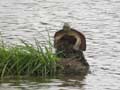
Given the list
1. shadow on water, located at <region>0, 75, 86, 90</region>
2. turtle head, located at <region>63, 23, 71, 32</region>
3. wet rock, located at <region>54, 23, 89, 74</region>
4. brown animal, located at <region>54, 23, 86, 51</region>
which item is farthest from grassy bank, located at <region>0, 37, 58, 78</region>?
turtle head, located at <region>63, 23, 71, 32</region>

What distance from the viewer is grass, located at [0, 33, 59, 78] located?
759 inches

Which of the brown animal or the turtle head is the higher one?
the turtle head

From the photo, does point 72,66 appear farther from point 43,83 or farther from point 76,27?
point 76,27

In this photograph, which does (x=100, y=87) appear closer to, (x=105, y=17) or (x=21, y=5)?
(x=105, y=17)

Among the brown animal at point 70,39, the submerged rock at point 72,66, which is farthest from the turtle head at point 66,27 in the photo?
the submerged rock at point 72,66

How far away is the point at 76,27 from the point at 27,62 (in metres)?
10.5

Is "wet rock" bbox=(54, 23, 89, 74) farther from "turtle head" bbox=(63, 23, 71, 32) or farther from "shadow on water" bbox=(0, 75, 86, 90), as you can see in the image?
"shadow on water" bbox=(0, 75, 86, 90)

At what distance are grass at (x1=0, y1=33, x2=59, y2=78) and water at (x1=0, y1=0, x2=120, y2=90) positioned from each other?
0.31 meters

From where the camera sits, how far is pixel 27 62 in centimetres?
1934

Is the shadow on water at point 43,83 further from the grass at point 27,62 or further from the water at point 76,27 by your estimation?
the grass at point 27,62

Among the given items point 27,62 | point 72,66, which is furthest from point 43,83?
point 72,66

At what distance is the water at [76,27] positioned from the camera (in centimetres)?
1906

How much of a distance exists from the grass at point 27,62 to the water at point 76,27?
31 cm

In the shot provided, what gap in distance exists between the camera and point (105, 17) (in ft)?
107
